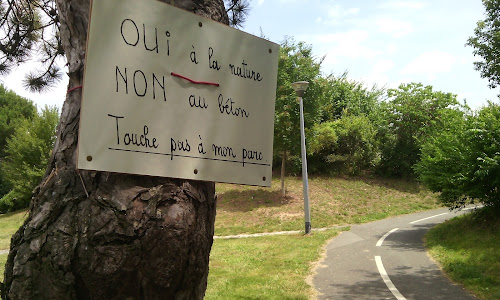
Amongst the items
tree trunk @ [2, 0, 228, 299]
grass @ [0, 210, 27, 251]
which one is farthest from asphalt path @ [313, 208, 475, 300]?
grass @ [0, 210, 27, 251]

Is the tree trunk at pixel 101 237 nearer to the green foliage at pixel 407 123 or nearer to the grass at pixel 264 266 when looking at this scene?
the grass at pixel 264 266

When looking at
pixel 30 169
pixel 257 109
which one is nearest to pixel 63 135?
pixel 257 109

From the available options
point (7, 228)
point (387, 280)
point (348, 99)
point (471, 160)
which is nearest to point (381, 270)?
point (387, 280)

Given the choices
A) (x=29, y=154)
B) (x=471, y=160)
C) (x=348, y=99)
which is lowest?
(x=471, y=160)

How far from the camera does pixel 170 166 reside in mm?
1999

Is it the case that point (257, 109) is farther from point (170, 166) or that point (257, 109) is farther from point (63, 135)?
point (63, 135)

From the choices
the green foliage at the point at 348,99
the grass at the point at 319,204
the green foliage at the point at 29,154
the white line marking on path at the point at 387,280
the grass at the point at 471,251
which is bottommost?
the white line marking on path at the point at 387,280

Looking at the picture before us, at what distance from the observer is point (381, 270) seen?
30.1 ft

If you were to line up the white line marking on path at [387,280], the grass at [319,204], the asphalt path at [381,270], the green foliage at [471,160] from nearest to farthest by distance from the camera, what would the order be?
1. the white line marking on path at [387,280]
2. the asphalt path at [381,270]
3. the green foliage at [471,160]
4. the grass at [319,204]

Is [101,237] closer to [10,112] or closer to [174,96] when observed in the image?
[174,96]

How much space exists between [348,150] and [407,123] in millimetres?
4817

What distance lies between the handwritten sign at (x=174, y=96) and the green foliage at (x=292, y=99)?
19107 mm

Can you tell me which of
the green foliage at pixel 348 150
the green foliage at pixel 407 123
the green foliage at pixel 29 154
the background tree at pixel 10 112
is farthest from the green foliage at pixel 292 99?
the background tree at pixel 10 112

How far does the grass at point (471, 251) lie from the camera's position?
7824mm
